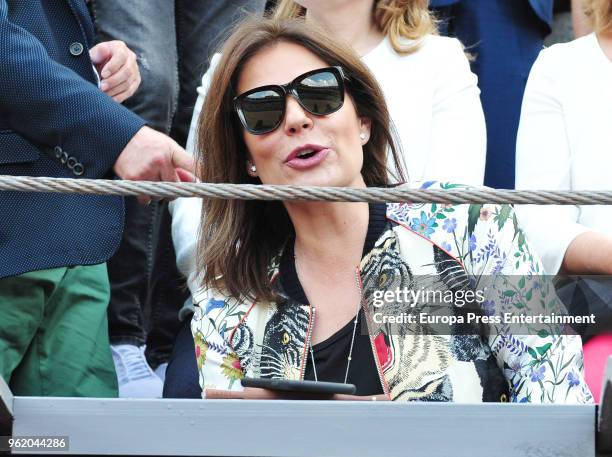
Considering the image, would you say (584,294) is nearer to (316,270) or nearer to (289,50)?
(316,270)

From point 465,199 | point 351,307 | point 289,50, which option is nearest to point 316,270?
point 351,307

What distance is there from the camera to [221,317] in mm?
2404

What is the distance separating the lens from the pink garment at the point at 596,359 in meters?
2.28

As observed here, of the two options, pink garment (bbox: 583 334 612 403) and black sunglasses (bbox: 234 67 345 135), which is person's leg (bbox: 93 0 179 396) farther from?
pink garment (bbox: 583 334 612 403)

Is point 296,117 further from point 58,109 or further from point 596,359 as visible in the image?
point 596,359

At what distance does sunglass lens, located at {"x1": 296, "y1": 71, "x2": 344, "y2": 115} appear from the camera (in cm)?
241

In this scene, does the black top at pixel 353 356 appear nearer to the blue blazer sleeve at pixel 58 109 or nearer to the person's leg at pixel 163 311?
the blue blazer sleeve at pixel 58 109

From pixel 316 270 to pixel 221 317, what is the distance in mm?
225

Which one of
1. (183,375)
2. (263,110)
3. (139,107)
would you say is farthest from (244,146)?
(139,107)

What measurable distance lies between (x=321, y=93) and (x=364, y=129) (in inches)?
8.9

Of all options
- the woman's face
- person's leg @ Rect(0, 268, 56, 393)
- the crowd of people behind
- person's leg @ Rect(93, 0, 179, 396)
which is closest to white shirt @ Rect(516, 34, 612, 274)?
the crowd of people behind

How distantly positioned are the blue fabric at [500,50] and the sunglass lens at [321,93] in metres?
1.07

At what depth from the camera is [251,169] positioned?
8.62 feet

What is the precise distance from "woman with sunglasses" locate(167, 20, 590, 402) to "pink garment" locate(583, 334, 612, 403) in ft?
0.51
